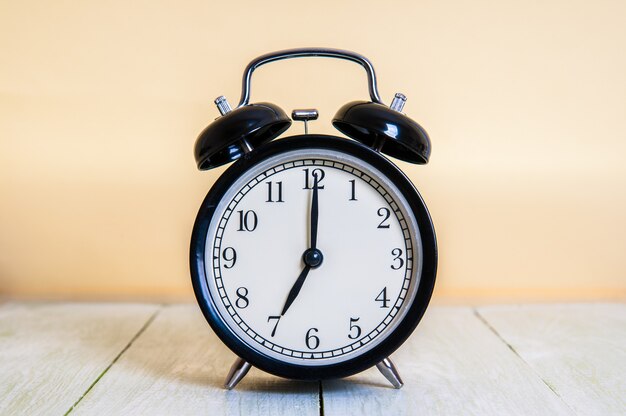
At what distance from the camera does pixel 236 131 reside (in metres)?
1.07

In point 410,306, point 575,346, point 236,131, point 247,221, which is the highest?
point 236,131

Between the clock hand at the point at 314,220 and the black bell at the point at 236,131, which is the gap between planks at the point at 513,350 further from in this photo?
the black bell at the point at 236,131

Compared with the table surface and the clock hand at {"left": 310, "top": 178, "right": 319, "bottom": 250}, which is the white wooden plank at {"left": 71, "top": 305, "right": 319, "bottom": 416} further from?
the clock hand at {"left": 310, "top": 178, "right": 319, "bottom": 250}

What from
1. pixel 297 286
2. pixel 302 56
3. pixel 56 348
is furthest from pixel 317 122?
pixel 56 348

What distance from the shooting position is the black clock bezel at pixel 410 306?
110cm

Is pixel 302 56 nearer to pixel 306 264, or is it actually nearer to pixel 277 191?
pixel 277 191

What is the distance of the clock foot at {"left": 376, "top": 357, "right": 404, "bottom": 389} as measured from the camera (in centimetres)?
114

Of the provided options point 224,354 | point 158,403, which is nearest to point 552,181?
point 224,354

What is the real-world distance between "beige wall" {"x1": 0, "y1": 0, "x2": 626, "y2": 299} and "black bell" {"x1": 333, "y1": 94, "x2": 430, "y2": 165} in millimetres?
564

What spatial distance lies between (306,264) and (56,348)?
54 centimetres

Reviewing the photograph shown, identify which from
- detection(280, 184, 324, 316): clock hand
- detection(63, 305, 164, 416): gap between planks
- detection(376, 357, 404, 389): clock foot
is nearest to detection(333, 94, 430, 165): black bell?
detection(280, 184, 324, 316): clock hand

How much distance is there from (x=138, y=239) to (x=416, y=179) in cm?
68

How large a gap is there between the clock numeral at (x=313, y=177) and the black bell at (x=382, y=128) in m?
0.08

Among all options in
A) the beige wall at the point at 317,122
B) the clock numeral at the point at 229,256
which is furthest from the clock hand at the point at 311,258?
the beige wall at the point at 317,122
